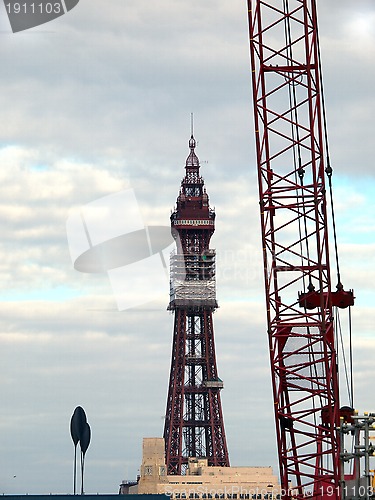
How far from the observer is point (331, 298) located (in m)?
103

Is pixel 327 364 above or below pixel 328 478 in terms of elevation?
above

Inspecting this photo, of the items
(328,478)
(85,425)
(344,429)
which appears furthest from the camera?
(85,425)

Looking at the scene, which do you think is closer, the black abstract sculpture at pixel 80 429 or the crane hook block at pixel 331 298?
the crane hook block at pixel 331 298

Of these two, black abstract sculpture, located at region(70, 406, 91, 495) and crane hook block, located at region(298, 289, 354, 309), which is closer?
crane hook block, located at region(298, 289, 354, 309)

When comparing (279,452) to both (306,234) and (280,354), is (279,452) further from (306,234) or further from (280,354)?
(306,234)

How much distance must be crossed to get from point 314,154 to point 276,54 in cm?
846

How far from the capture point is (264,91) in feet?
345

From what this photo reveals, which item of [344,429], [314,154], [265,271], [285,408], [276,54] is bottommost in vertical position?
[344,429]

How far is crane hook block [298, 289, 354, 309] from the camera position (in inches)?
4053

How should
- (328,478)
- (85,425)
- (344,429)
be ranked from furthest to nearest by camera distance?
(85,425)
(328,478)
(344,429)

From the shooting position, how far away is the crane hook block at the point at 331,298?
10294 centimetres

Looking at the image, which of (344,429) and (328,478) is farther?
(328,478)

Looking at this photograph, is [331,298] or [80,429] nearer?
[331,298]

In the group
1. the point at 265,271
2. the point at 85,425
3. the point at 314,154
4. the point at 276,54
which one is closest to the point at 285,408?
the point at 265,271
